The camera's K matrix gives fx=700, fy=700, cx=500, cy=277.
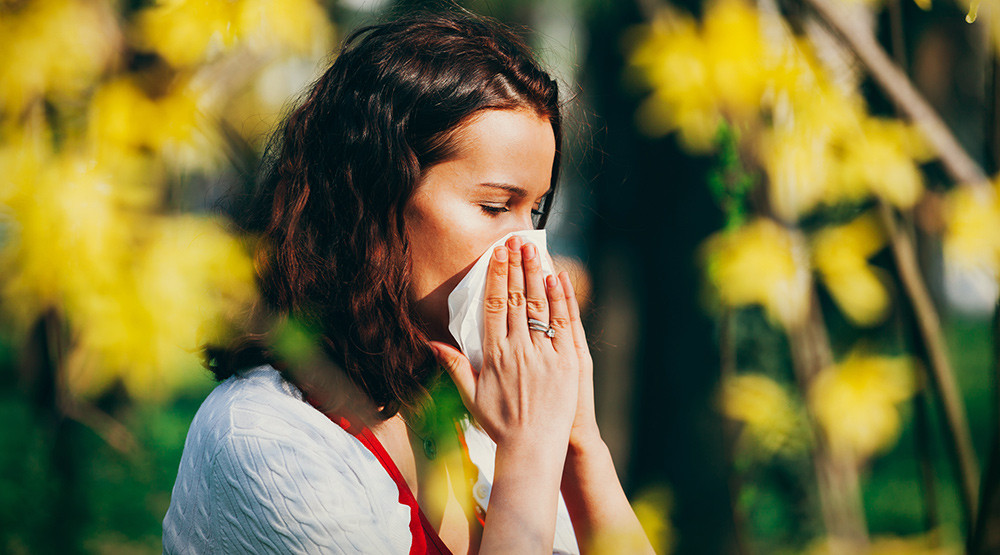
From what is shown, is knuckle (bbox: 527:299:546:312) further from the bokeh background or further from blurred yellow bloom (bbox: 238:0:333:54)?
blurred yellow bloom (bbox: 238:0:333:54)

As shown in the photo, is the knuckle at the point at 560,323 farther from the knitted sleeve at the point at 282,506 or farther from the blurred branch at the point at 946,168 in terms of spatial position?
the blurred branch at the point at 946,168

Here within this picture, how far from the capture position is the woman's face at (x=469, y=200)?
5.12 ft

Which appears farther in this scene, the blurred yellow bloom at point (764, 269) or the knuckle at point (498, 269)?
the blurred yellow bloom at point (764, 269)

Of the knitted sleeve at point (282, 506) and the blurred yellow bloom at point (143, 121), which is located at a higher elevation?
the blurred yellow bloom at point (143, 121)

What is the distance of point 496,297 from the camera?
155 centimetres

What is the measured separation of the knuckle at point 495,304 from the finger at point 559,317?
128 mm

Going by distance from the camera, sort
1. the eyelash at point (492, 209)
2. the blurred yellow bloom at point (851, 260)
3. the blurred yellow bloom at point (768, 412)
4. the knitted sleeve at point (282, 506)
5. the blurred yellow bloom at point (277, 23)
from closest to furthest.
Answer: the knitted sleeve at point (282, 506) → the blurred yellow bloom at point (277, 23) → the eyelash at point (492, 209) → the blurred yellow bloom at point (851, 260) → the blurred yellow bloom at point (768, 412)

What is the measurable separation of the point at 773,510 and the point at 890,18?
3.62m

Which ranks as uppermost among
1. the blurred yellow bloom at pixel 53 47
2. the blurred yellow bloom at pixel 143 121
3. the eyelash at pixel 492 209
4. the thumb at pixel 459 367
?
the blurred yellow bloom at pixel 53 47

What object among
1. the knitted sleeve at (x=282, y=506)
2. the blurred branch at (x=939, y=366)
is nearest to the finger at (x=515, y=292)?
the knitted sleeve at (x=282, y=506)

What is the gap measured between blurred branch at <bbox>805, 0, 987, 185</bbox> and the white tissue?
3.21ft

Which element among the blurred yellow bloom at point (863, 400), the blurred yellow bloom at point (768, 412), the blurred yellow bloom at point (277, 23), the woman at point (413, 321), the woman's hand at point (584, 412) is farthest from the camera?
the blurred yellow bloom at point (768, 412)

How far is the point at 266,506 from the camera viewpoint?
1.27 metres

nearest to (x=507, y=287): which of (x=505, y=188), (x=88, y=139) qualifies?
(x=505, y=188)
